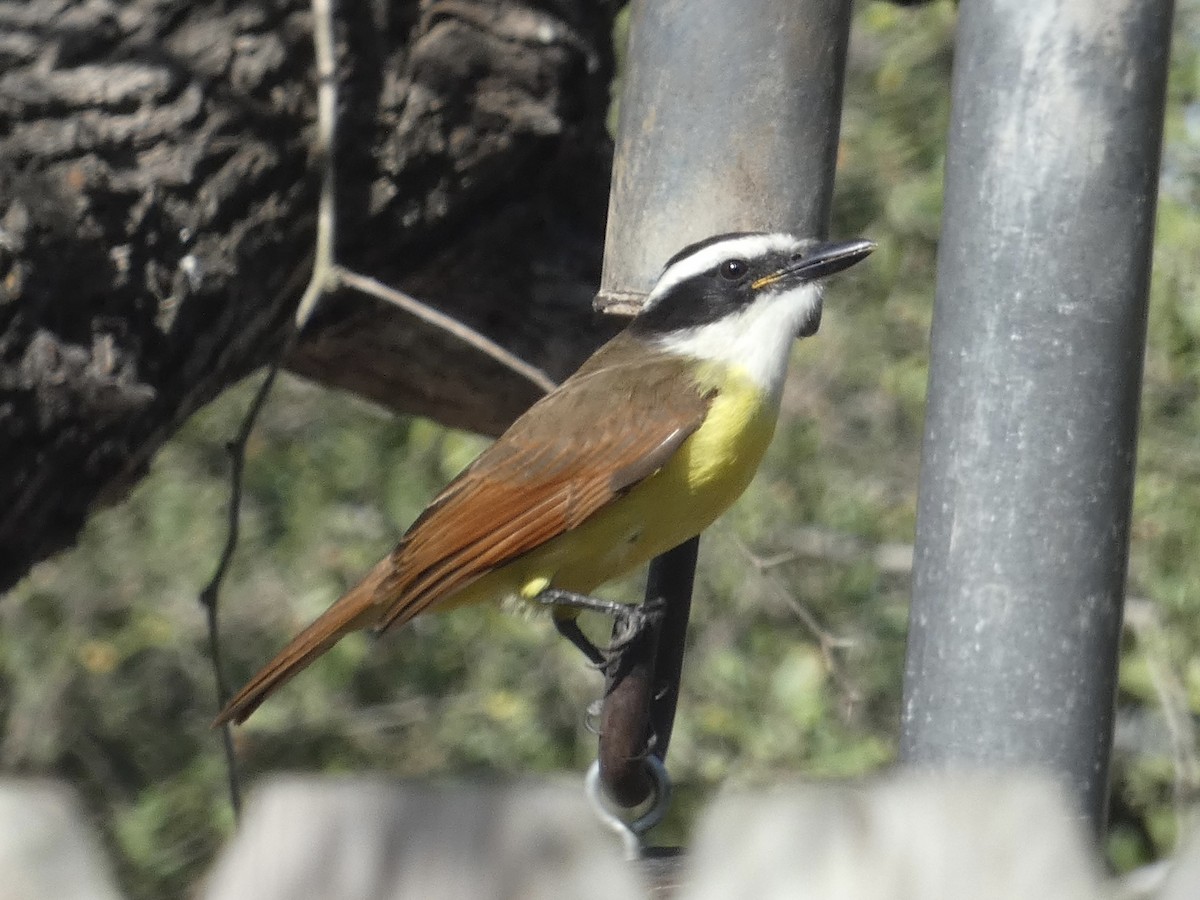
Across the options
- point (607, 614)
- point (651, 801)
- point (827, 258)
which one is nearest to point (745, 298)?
point (827, 258)

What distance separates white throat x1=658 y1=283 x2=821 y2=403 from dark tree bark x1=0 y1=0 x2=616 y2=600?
0.98 metres

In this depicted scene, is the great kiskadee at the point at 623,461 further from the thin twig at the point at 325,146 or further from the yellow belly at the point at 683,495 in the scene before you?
the thin twig at the point at 325,146

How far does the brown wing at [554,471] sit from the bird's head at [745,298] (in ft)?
0.35

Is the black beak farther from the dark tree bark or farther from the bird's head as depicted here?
the dark tree bark

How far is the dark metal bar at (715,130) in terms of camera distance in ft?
11.3

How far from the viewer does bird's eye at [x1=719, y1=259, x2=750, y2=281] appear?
3779mm

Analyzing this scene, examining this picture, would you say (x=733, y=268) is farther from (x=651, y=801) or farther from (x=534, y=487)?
(x=651, y=801)

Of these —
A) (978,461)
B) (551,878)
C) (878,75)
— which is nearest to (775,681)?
(878,75)

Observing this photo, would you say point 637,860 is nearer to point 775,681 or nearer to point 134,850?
point 775,681

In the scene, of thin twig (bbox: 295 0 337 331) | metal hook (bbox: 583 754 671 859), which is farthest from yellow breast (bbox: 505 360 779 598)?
thin twig (bbox: 295 0 337 331)

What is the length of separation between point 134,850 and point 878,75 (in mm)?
4827

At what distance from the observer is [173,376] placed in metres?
4.32

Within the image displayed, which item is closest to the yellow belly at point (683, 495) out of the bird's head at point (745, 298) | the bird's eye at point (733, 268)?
the bird's head at point (745, 298)

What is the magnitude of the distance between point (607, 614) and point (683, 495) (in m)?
0.39
